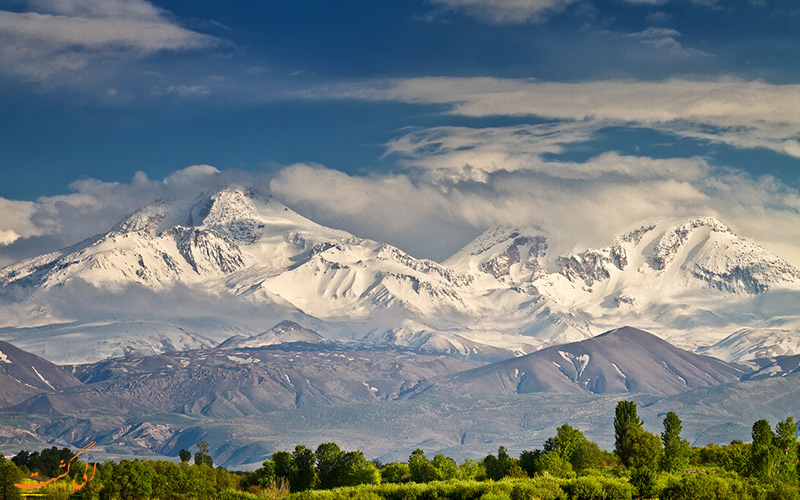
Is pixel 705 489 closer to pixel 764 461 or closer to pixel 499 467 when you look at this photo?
pixel 764 461

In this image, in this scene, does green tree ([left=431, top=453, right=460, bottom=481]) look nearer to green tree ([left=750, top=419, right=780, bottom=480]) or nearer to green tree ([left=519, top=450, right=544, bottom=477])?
green tree ([left=519, top=450, right=544, bottom=477])

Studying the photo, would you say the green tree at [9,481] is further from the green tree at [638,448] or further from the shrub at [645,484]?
the green tree at [638,448]

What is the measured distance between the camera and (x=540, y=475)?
489ft

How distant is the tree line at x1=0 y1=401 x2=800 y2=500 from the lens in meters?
124

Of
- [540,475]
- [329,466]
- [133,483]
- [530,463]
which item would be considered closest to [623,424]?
[530,463]

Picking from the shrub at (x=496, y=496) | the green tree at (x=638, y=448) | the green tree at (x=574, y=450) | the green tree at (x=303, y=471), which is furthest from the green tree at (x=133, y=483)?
the green tree at (x=638, y=448)

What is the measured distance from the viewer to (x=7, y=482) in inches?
5782

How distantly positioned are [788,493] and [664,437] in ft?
130

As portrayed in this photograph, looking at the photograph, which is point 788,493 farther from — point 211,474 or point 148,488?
point 211,474

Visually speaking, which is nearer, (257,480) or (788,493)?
(788,493)

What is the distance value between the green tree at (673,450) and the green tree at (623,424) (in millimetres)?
4932

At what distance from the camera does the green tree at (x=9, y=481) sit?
14382cm

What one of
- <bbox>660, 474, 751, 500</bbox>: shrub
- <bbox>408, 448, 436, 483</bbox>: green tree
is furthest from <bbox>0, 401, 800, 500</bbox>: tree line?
<bbox>408, 448, 436, 483</bbox>: green tree

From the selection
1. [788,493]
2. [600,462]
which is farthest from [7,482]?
[788,493]
